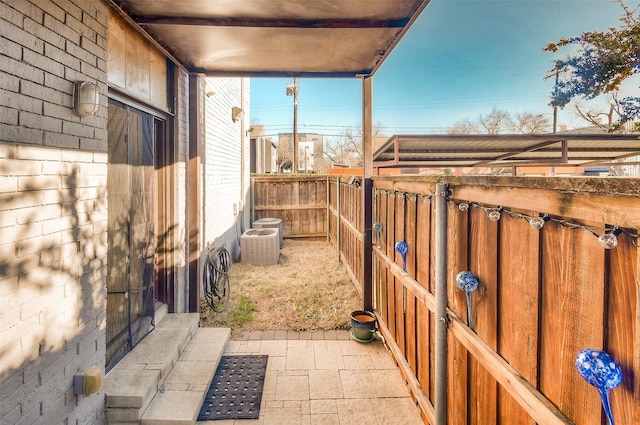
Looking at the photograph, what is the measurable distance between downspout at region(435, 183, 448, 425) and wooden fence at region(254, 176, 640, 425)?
1.1 inches

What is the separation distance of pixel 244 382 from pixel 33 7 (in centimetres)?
287

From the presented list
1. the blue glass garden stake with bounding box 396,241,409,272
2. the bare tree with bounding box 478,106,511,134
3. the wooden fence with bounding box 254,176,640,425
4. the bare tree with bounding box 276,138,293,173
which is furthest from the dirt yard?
the bare tree with bounding box 478,106,511,134

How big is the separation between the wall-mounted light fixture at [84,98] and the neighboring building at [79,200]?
4 cm

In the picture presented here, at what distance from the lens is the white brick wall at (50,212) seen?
1.62m

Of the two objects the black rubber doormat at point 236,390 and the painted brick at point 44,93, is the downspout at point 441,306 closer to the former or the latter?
the black rubber doormat at point 236,390

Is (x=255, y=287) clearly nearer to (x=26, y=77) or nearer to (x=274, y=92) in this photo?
(x=26, y=77)

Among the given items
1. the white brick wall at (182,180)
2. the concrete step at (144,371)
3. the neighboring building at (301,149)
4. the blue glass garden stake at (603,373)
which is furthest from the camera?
the neighboring building at (301,149)

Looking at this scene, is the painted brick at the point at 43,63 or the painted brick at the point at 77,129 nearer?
the painted brick at the point at 43,63

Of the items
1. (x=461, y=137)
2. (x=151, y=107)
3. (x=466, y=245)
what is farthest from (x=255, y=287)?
(x=461, y=137)

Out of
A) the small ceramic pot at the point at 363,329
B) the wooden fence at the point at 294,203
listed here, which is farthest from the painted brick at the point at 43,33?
the wooden fence at the point at 294,203

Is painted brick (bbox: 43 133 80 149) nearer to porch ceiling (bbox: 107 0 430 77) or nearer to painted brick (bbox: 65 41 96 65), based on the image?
painted brick (bbox: 65 41 96 65)

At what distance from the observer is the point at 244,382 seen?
309 centimetres

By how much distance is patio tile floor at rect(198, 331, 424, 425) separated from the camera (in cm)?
263

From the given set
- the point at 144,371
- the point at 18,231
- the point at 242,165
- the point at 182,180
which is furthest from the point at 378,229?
the point at 242,165
